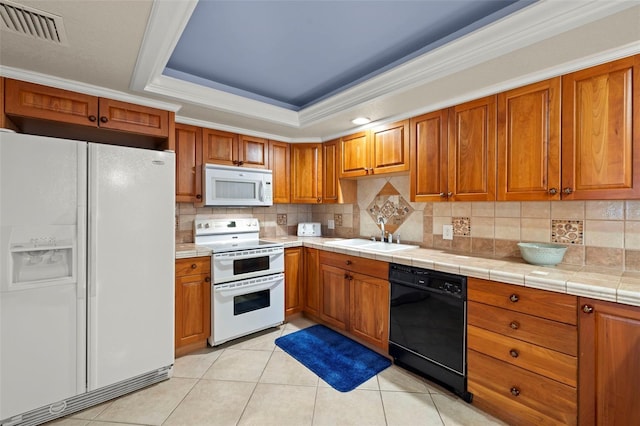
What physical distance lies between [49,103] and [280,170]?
206 cm

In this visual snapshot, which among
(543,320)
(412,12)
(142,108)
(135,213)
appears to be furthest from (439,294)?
(142,108)

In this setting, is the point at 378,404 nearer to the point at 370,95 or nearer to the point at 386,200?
the point at 386,200

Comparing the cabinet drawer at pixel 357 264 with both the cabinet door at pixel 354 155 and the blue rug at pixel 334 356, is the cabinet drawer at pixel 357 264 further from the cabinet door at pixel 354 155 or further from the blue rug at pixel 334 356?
the cabinet door at pixel 354 155

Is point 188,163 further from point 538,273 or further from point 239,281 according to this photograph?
point 538,273

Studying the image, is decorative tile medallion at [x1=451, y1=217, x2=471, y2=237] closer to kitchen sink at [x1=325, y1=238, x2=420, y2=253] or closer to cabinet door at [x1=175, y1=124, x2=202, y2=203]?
kitchen sink at [x1=325, y1=238, x2=420, y2=253]

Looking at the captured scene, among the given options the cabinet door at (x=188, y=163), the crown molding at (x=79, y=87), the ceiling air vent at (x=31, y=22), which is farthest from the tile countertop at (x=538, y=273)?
the ceiling air vent at (x=31, y=22)

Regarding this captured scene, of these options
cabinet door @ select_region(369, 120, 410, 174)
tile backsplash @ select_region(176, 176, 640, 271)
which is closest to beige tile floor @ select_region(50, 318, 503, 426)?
tile backsplash @ select_region(176, 176, 640, 271)

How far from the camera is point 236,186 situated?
120 inches

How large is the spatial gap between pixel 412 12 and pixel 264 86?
1.41m

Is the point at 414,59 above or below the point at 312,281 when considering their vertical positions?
above

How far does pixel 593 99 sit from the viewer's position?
1663 mm

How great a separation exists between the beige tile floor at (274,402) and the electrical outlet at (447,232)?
1.21 metres

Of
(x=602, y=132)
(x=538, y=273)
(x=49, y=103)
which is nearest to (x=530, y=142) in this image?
(x=602, y=132)

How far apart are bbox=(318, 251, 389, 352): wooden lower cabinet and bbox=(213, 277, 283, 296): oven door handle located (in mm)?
503
